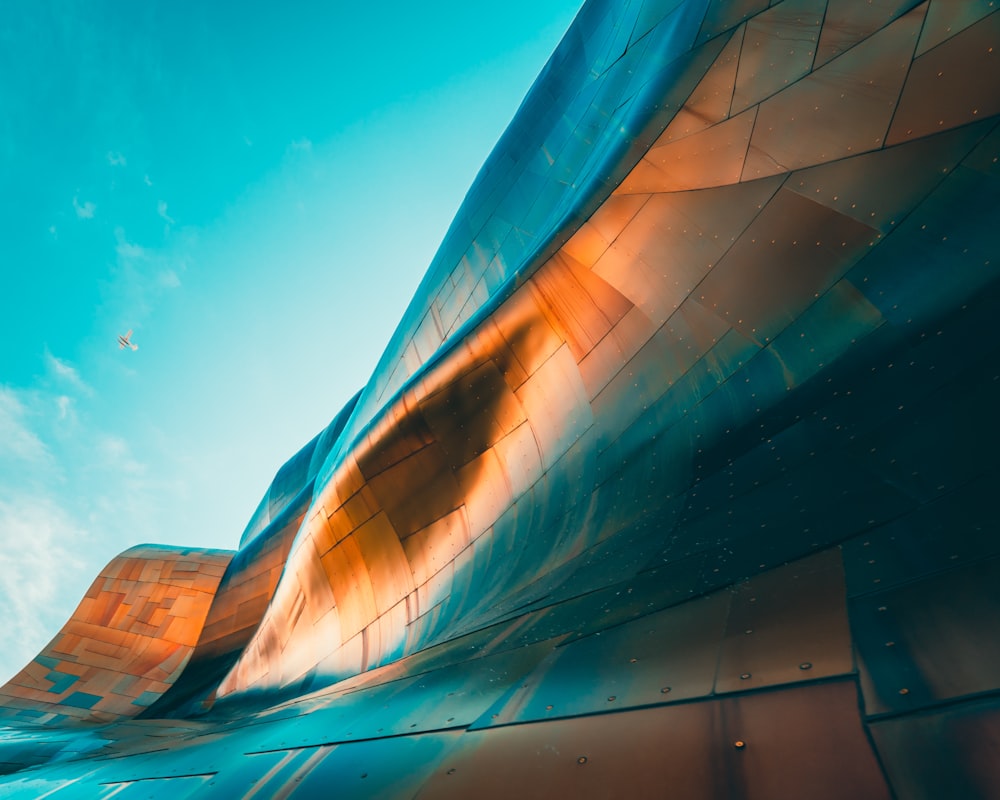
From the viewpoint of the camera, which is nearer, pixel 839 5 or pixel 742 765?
pixel 742 765

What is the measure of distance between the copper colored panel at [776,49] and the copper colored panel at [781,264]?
929 mm

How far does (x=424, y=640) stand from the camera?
20.8 ft

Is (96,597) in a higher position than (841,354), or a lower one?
higher

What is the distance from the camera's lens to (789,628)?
223cm

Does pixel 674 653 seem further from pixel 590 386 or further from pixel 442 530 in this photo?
pixel 442 530

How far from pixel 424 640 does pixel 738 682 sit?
4928 millimetres

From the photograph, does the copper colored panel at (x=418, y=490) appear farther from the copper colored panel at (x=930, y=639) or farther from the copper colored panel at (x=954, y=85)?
the copper colored panel at (x=930, y=639)

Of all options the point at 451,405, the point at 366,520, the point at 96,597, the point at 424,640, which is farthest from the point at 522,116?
the point at 96,597

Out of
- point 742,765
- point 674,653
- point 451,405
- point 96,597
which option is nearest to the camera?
point 742,765

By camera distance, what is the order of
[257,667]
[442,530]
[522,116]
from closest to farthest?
[442,530] < [257,667] < [522,116]

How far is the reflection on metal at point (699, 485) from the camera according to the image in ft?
6.26

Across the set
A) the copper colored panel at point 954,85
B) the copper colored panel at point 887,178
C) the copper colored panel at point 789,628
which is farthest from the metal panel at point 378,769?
the copper colored panel at point 954,85

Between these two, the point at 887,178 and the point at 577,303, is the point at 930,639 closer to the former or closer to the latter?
the point at 887,178

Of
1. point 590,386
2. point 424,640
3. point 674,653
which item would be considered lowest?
point 674,653
